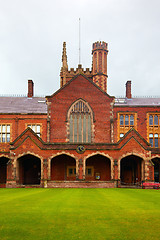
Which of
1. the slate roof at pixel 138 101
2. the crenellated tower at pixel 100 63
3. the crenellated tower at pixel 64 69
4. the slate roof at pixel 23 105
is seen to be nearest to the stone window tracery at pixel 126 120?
the slate roof at pixel 138 101

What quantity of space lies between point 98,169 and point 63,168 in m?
4.59

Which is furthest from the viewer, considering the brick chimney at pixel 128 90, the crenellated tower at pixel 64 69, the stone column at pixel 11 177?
the crenellated tower at pixel 64 69

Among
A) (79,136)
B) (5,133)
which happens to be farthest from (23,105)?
(79,136)

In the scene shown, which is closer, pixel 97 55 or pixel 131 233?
pixel 131 233

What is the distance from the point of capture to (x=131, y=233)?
26.6ft

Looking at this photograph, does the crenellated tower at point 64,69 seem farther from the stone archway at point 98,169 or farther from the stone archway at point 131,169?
the stone archway at point 131,169

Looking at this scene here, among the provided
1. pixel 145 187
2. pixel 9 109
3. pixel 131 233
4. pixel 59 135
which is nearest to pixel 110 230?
pixel 131 233

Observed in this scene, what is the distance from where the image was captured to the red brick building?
3033 cm

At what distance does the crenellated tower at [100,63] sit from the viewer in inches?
2062

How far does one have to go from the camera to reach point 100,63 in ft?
174

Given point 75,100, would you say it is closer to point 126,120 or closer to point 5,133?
point 126,120

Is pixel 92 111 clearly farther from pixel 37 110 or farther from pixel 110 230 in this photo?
pixel 110 230

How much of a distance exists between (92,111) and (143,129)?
27.4 ft

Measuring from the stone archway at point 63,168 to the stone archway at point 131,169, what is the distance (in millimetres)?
6813
